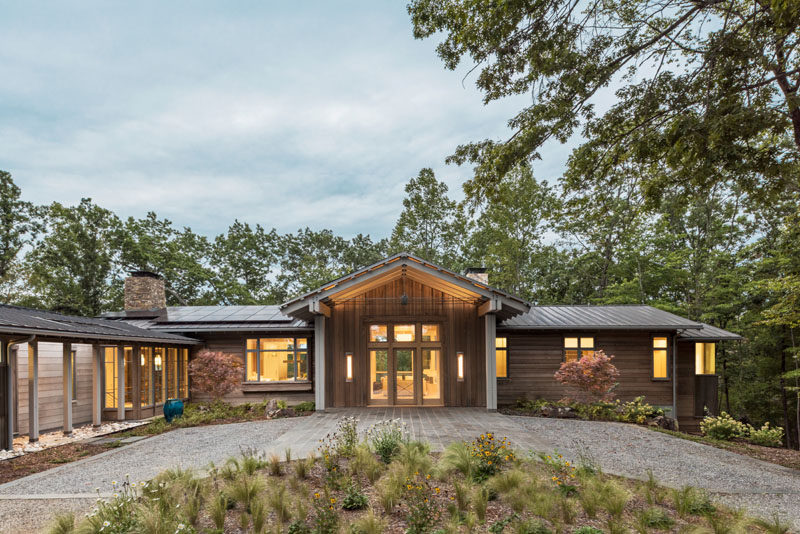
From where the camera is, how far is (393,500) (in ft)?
14.7

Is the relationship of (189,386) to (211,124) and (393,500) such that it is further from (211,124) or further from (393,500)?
(211,124)

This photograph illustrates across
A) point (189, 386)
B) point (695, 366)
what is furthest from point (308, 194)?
point (695, 366)

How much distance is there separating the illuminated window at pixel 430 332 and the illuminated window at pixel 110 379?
329 inches

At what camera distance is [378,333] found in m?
11.9

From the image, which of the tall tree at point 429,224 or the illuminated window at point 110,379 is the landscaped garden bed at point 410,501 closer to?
the illuminated window at point 110,379

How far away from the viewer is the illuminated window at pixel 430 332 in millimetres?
11930

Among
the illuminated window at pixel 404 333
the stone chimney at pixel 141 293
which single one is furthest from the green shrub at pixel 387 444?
the stone chimney at pixel 141 293

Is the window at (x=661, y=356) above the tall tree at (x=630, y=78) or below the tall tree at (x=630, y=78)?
below

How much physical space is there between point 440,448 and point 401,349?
514cm

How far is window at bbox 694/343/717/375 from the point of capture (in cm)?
1329

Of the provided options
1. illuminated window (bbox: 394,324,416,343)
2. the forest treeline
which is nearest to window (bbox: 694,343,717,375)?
the forest treeline

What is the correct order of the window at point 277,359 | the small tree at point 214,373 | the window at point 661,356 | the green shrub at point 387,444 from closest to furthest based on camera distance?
the green shrub at point 387,444, the small tree at point 214,373, the window at point 661,356, the window at point 277,359

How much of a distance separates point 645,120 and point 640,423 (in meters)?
8.11

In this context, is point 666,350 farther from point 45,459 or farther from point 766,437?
point 45,459
